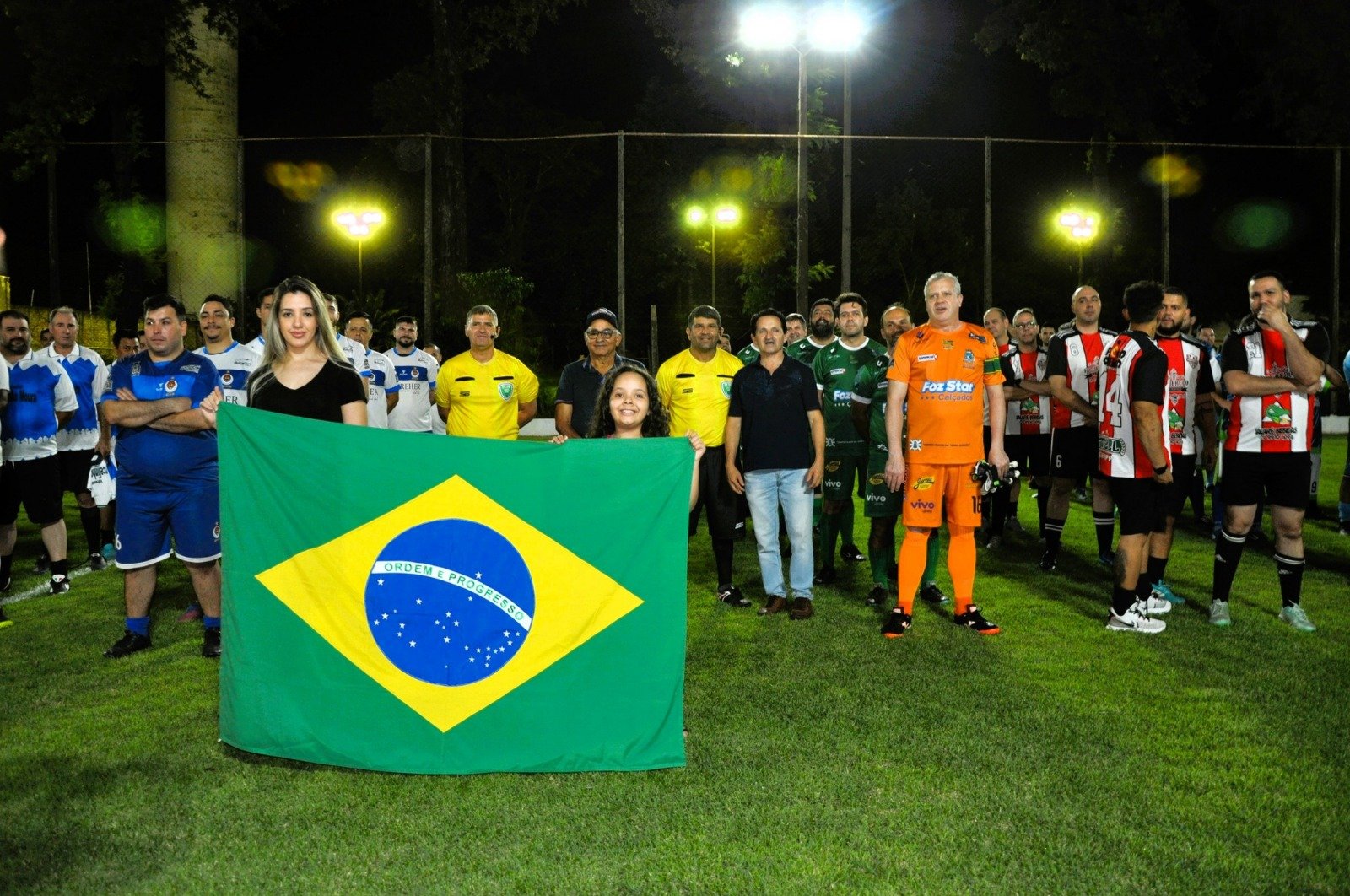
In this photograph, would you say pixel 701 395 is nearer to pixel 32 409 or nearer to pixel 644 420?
pixel 644 420

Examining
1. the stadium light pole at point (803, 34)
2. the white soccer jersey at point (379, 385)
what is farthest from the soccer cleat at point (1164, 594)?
the stadium light pole at point (803, 34)

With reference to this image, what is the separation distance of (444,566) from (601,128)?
43592mm

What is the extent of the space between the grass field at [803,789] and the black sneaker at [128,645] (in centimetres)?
10

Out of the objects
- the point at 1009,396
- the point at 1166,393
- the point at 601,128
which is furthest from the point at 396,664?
the point at 601,128

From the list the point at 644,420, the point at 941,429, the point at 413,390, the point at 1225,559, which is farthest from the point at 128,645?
the point at 1225,559

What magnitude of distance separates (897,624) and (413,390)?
203 inches

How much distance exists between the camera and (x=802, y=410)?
6.37m

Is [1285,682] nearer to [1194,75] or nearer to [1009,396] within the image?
[1009,396]

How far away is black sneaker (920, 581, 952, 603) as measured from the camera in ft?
22.2

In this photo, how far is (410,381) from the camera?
928 cm

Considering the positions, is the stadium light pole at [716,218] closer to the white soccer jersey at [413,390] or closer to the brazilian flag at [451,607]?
the white soccer jersey at [413,390]

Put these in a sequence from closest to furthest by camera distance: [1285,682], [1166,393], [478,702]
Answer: [478,702] → [1285,682] → [1166,393]

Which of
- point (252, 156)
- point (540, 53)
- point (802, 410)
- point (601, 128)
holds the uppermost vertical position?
point (540, 53)

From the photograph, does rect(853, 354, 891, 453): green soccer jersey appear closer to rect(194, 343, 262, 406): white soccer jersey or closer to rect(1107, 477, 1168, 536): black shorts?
rect(1107, 477, 1168, 536): black shorts
